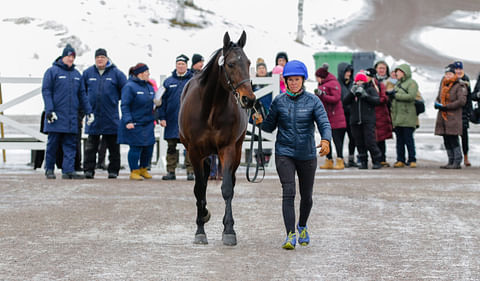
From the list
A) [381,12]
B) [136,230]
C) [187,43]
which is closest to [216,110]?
[136,230]

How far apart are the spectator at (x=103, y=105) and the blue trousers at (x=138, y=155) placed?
1.21 ft

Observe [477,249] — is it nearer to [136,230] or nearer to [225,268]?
[225,268]

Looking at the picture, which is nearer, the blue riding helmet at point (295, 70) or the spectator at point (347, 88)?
the blue riding helmet at point (295, 70)

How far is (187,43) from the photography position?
1561 inches

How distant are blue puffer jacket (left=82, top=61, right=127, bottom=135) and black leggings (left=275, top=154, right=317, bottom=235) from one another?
6076mm

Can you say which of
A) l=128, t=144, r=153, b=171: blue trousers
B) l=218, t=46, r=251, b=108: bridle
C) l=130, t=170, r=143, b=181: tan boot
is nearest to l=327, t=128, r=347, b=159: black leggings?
l=128, t=144, r=153, b=171: blue trousers

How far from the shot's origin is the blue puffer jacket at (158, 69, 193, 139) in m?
12.0

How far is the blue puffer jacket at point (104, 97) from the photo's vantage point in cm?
1241

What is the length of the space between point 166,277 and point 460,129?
9.52 meters

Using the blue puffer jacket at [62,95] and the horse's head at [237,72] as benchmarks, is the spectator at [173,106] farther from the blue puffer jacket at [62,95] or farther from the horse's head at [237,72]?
the horse's head at [237,72]

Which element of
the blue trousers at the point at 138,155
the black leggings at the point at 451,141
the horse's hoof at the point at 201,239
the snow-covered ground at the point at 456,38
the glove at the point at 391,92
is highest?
the snow-covered ground at the point at 456,38

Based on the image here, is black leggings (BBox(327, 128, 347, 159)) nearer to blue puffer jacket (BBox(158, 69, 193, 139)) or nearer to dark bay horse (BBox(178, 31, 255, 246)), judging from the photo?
blue puffer jacket (BBox(158, 69, 193, 139))

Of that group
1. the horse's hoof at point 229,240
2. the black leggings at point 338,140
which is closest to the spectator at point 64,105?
the black leggings at point 338,140

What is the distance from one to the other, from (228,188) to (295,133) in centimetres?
84
